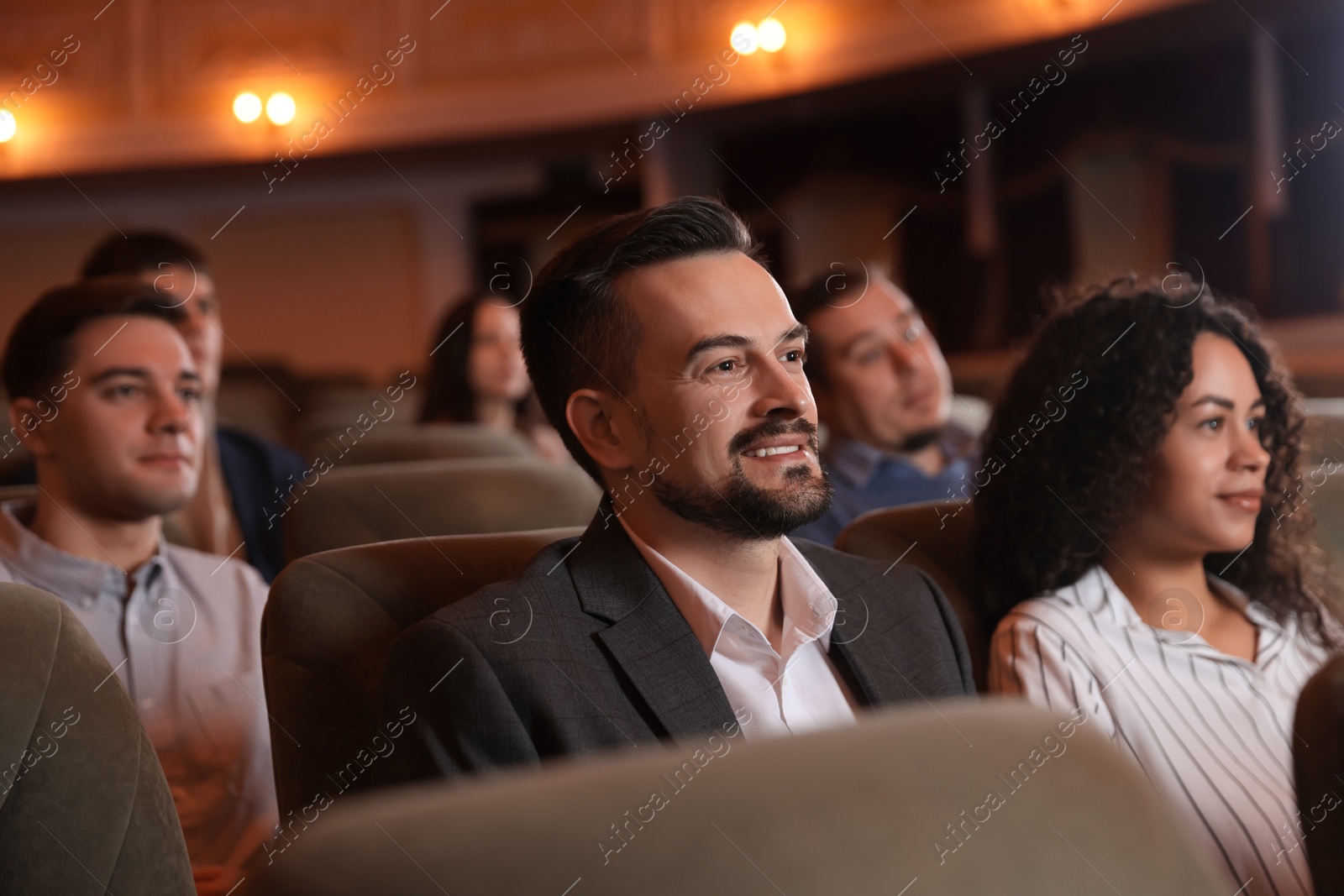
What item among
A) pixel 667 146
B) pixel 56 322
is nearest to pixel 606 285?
pixel 56 322

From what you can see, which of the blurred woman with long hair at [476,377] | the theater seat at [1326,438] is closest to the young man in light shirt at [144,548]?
the theater seat at [1326,438]

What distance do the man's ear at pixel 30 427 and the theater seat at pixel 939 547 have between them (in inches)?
49.7

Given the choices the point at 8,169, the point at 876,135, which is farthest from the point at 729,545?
the point at 8,169

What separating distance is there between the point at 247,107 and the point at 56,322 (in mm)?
6137

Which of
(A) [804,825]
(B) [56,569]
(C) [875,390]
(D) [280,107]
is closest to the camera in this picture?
(A) [804,825]

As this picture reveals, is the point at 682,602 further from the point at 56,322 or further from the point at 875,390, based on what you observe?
the point at 875,390

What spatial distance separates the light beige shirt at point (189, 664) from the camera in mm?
1724

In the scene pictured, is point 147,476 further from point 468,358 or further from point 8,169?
point 8,169

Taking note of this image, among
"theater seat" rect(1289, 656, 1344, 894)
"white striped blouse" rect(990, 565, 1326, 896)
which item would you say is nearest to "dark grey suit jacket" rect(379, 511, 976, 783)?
"white striped blouse" rect(990, 565, 1326, 896)

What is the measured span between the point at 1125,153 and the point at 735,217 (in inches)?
205

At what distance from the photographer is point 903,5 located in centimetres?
613

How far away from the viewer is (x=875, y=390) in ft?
8.89

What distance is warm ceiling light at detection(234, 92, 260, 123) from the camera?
7.62 m

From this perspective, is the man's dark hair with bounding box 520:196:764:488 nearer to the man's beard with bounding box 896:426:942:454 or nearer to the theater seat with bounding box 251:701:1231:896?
the theater seat with bounding box 251:701:1231:896
